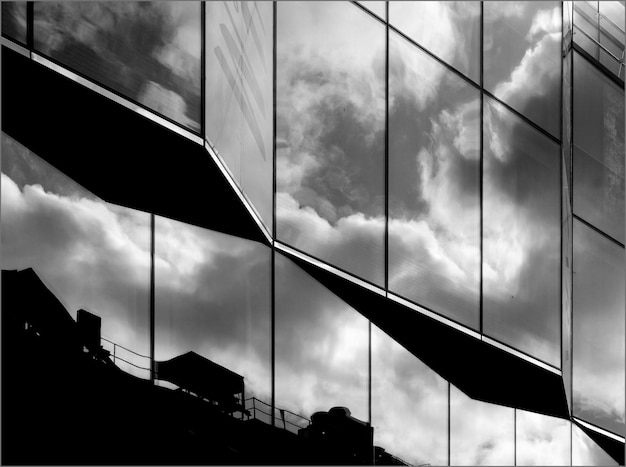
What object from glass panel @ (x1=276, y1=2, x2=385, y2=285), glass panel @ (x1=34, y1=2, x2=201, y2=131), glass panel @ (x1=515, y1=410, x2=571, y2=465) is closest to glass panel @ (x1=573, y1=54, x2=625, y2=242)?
glass panel @ (x1=515, y1=410, x2=571, y2=465)

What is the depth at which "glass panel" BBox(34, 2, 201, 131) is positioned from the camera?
37.8 ft

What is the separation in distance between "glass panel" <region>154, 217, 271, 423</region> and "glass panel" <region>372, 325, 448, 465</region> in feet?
10.3

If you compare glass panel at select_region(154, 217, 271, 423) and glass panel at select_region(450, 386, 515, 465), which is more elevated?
glass panel at select_region(154, 217, 271, 423)

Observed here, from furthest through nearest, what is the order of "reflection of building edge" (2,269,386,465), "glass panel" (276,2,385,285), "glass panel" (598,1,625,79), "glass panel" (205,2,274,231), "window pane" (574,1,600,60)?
1. "glass panel" (598,1,625,79)
2. "window pane" (574,1,600,60)
3. "glass panel" (276,2,385,285)
4. "glass panel" (205,2,274,231)
5. "reflection of building edge" (2,269,386,465)

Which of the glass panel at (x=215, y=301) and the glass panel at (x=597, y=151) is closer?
the glass panel at (x=215, y=301)

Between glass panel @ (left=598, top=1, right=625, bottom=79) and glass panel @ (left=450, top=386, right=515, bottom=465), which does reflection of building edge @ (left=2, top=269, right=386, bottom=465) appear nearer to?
glass panel @ (left=450, top=386, right=515, bottom=465)

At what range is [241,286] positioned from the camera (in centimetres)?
1467

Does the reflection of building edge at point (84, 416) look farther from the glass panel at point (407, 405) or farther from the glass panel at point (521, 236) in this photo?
the glass panel at point (521, 236)

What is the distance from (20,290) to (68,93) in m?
3.63

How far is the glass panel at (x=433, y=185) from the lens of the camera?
16.3m

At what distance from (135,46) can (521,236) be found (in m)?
11.4

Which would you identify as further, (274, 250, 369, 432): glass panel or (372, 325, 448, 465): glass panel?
(372, 325, 448, 465): glass panel

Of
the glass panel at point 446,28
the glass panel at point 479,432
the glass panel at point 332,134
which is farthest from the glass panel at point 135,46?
the glass panel at point 479,432

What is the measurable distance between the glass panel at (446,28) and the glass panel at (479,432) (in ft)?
28.8
